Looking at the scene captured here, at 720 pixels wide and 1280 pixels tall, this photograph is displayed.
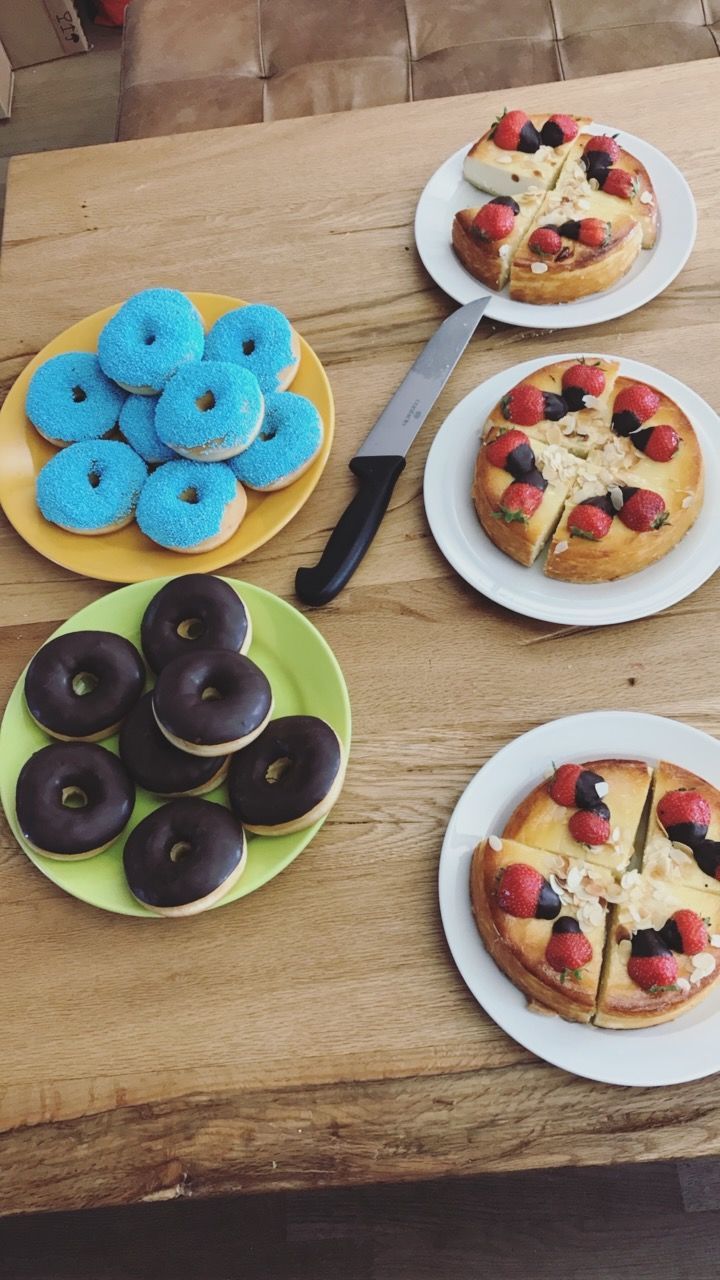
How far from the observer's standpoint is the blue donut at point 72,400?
4.34 ft

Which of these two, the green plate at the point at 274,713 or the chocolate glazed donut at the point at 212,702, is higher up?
the chocolate glazed donut at the point at 212,702

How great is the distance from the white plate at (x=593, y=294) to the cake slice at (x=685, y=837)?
70 cm

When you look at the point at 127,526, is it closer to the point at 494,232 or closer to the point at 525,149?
the point at 494,232

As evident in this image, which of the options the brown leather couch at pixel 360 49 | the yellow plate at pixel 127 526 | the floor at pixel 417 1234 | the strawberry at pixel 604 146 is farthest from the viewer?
the brown leather couch at pixel 360 49

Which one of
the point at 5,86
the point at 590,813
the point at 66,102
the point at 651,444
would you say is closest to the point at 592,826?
the point at 590,813

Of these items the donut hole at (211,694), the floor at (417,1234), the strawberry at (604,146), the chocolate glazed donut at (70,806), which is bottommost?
the floor at (417,1234)

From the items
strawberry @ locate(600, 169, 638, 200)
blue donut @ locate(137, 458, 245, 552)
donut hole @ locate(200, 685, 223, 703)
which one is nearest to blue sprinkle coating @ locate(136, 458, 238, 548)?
blue donut @ locate(137, 458, 245, 552)

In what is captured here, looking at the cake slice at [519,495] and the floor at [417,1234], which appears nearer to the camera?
the cake slice at [519,495]

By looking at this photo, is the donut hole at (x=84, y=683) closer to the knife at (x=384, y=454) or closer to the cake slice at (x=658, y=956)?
the knife at (x=384, y=454)

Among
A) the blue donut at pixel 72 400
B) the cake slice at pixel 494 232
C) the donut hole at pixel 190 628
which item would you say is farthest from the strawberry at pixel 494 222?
the donut hole at pixel 190 628

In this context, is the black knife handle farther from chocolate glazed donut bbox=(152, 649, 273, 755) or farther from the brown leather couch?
the brown leather couch

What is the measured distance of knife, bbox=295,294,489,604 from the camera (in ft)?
4.11

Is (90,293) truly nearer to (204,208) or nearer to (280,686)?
(204,208)

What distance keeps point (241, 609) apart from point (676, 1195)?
149 cm
